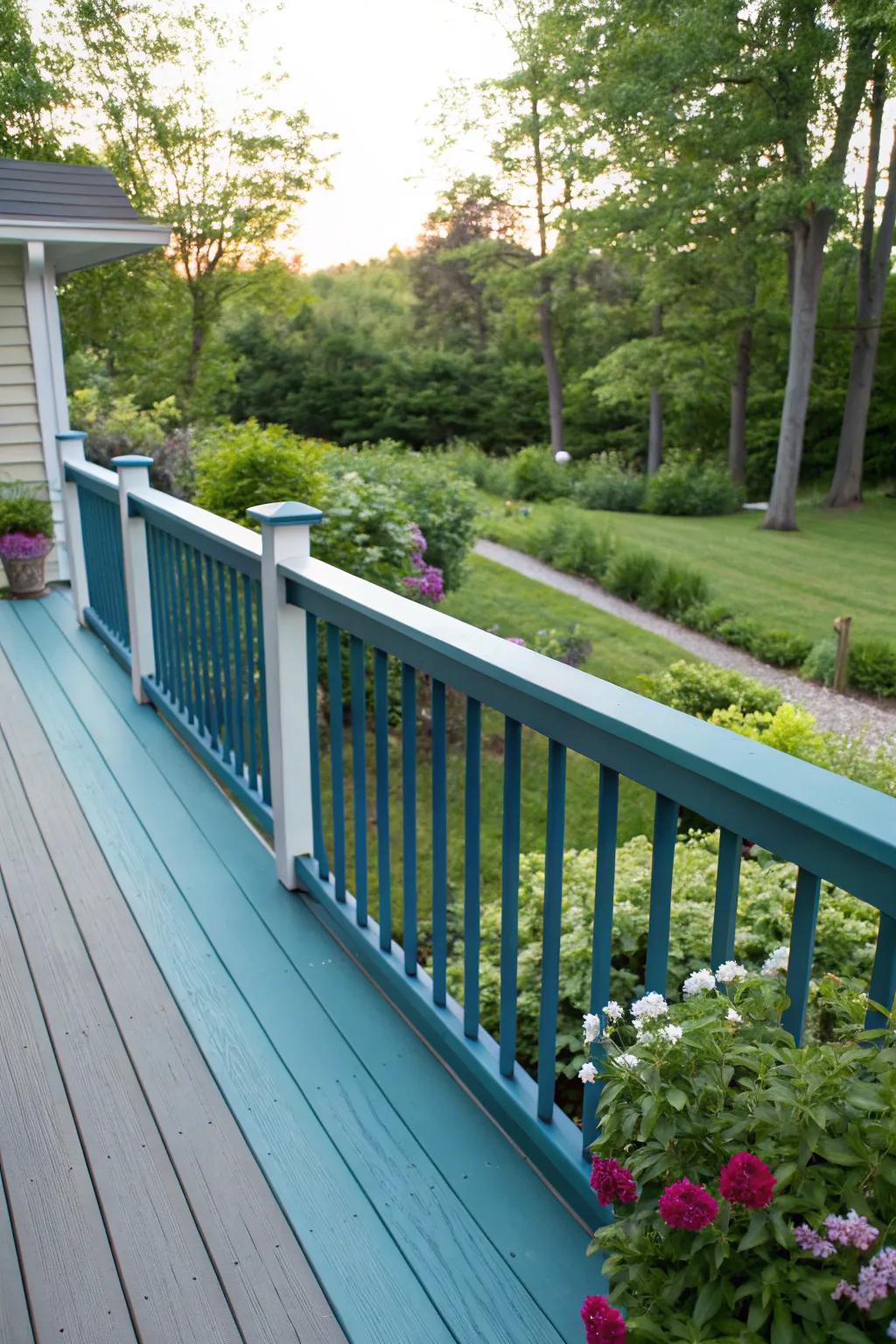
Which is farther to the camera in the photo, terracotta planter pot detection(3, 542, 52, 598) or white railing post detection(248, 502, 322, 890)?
terracotta planter pot detection(3, 542, 52, 598)

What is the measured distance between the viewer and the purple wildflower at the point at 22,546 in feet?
20.2

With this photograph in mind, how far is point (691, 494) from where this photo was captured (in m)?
17.0

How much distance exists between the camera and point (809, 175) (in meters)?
14.4

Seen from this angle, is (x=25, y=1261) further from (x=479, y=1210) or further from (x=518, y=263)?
(x=518, y=263)

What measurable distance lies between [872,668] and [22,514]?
6.71 meters

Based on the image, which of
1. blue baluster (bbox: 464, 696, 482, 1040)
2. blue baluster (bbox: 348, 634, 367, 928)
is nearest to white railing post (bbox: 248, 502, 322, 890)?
blue baluster (bbox: 348, 634, 367, 928)

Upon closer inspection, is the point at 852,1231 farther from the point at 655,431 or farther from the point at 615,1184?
the point at 655,431

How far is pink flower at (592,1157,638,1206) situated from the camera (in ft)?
3.56

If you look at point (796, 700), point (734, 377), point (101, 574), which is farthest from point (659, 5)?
point (101, 574)

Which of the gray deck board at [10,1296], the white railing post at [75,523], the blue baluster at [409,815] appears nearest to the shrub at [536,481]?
the white railing post at [75,523]

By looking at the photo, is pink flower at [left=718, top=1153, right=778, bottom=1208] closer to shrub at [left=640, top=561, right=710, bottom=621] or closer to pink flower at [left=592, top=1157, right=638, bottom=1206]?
pink flower at [left=592, top=1157, right=638, bottom=1206]

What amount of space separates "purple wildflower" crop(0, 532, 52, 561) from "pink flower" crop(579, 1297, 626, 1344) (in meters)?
5.99

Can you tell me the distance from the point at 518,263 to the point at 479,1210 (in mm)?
24540

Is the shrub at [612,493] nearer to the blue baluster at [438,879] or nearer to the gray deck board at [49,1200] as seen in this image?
the blue baluster at [438,879]
